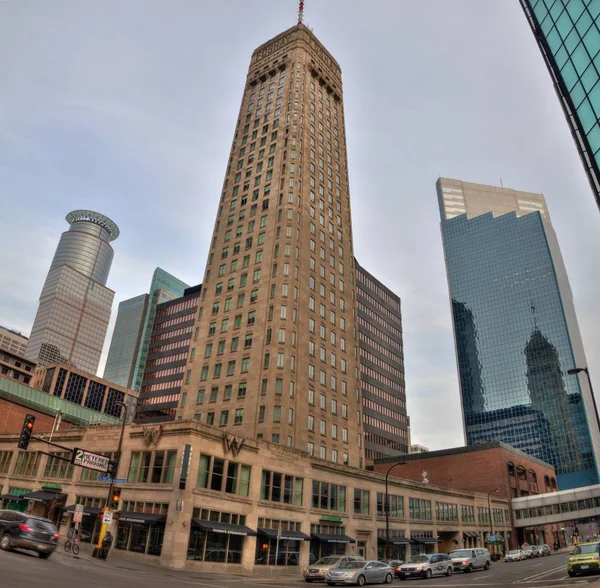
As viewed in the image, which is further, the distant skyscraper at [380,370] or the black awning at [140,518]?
the distant skyscraper at [380,370]

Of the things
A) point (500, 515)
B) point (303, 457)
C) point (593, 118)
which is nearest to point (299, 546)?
point (303, 457)

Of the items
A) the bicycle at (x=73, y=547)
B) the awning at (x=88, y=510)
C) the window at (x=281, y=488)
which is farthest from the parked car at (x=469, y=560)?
the awning at (x=88, y=510)

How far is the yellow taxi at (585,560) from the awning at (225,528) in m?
23.5

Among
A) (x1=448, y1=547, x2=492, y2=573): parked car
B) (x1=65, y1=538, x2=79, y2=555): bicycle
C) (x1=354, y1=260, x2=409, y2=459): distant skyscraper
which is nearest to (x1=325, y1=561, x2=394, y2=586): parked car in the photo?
(x1=448, y1=547, x2=492, y2=573): parked car

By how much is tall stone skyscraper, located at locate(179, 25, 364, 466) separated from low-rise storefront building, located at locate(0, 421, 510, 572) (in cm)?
858

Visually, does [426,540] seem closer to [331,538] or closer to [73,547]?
[331,538]

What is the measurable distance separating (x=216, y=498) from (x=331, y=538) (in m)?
15.9

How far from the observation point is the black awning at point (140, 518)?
118ft

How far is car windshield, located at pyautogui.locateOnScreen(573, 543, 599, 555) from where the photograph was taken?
1126 inches

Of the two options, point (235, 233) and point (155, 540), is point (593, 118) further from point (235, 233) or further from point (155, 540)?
point (235, 233)

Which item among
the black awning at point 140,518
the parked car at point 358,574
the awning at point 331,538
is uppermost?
the black awning at point 140,518

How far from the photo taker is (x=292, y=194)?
2987 inches

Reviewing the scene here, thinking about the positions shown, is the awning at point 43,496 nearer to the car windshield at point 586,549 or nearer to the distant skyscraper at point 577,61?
the car windshield at point 586,549

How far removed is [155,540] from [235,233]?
5008 cm
